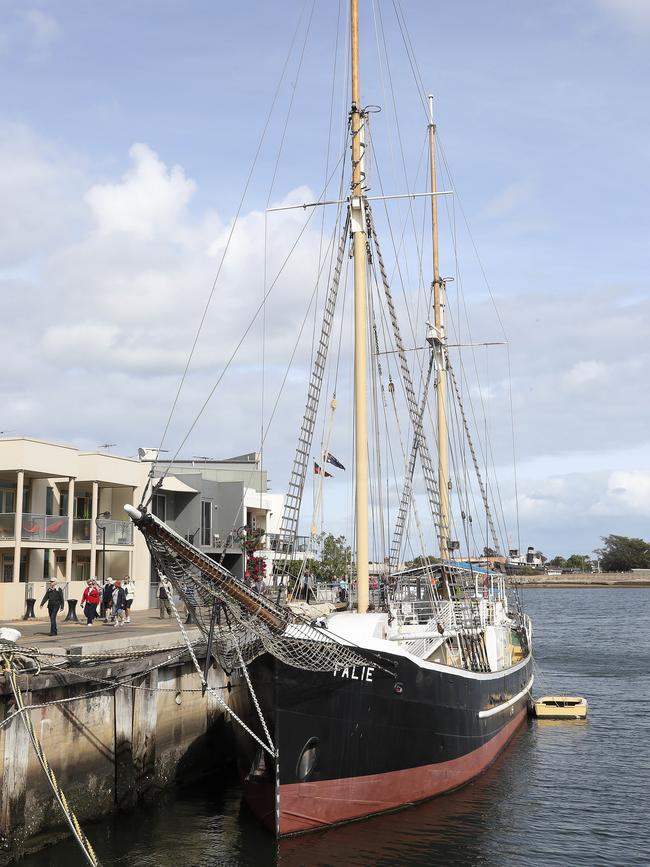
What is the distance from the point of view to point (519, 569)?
39938mm

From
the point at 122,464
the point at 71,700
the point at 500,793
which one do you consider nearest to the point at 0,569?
the point at 122,464

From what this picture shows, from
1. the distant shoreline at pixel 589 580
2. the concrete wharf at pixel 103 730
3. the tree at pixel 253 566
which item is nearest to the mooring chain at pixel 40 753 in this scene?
the concrete wharf at pixel 103 730

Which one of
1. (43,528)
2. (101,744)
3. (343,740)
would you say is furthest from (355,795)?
(43,528)

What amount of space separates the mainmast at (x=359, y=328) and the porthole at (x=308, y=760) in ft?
11.2

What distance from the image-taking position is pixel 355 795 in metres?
17.7

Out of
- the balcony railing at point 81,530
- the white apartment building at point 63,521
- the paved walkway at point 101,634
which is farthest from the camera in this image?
the balcony railing at point 81,530

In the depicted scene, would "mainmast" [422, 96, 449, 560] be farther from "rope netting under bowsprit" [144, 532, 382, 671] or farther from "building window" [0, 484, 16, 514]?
"building window" [0, 484, 16, 514]

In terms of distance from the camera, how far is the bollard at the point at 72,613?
3188 centimetres

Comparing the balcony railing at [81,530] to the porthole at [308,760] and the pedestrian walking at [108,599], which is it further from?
the porthole at [308,760]

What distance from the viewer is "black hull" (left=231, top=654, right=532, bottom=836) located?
16984 millimetres

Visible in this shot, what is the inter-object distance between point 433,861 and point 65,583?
76.8ft

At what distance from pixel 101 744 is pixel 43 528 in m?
19.0

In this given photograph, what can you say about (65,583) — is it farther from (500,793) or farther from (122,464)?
(500,793)

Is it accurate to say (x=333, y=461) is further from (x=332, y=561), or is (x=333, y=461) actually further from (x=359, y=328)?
(x=332, y=561)
